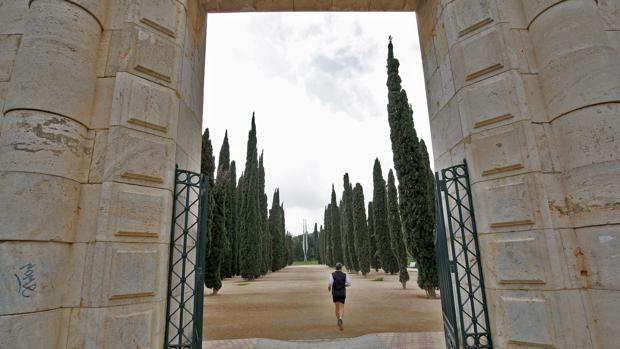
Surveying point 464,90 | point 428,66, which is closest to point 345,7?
point 428,66

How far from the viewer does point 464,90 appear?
3.45m

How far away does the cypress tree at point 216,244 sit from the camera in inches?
547

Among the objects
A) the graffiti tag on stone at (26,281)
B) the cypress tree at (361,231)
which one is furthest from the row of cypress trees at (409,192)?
the graffiti tag on stone at (26,281)

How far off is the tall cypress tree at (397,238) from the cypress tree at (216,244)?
27.3 ft

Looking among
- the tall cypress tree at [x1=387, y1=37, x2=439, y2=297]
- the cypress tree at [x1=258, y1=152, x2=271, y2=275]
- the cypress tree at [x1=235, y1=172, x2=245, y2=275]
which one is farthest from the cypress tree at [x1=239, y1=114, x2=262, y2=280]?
the tall cypress tree at [x1=387, y1=37, x2=439, y2=297]

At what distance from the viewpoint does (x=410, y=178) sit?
12.8m

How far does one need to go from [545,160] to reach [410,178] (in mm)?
10057

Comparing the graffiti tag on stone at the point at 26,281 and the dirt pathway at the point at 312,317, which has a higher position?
the graffiti tag on stone at the point at 26,281

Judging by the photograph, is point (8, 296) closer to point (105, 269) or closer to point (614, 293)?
point (105, 269)

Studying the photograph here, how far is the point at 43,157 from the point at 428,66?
181 inches

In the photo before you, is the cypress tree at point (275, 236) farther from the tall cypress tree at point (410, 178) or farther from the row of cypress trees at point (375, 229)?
the tall cypress tree at point (410, 178)

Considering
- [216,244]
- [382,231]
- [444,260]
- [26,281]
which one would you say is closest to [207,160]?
[216,244]

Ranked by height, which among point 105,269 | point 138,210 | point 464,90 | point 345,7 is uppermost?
point 345,7

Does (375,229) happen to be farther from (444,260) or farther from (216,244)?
(444,260)
